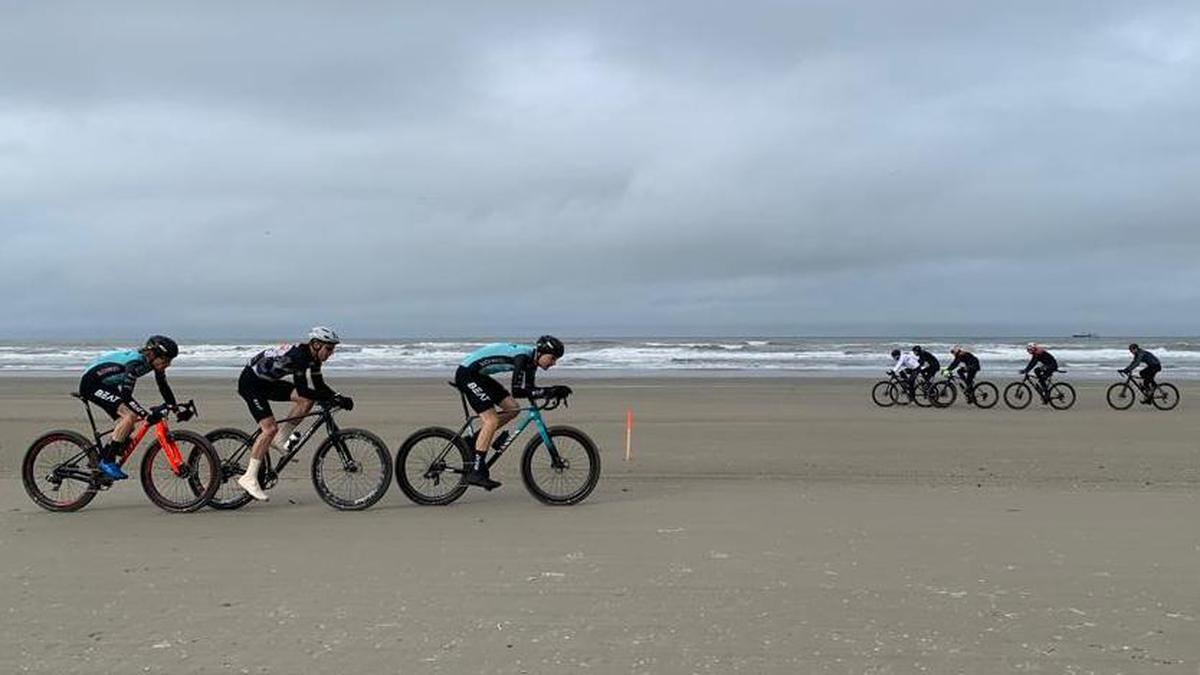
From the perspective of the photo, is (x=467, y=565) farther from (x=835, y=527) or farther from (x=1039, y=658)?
(x=1039, y=658)

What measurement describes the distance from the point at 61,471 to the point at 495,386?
3.60 metres

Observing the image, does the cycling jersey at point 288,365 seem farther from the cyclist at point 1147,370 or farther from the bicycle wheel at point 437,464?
the cyclist at point 1147,370

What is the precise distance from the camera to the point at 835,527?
664 centimetres

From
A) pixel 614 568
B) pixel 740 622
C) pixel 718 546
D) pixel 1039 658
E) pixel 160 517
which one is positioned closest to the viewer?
pixel 1039 658

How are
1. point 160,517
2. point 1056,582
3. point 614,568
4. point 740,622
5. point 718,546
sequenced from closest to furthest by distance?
1. point 740,622
2. point 1056,582
3. point 614,568
4. point 718,546
5. point 160,517

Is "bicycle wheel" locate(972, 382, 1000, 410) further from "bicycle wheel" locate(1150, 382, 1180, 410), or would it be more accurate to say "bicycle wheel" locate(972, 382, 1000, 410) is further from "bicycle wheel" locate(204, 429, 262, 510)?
"bicycle wheel" locate(204, 429, 262, 510)

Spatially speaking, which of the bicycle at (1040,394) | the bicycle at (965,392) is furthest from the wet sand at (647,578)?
the bicycle at (1040,394)

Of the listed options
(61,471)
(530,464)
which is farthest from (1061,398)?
(61,471)

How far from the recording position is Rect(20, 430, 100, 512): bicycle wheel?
7449 millimetres

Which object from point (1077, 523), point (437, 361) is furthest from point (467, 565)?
point (437, 361)

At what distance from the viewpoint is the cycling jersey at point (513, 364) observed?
7656 mm

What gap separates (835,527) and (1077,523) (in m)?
1.83

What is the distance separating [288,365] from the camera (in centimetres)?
749

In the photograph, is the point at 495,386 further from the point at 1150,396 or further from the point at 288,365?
the point at 1150,396
